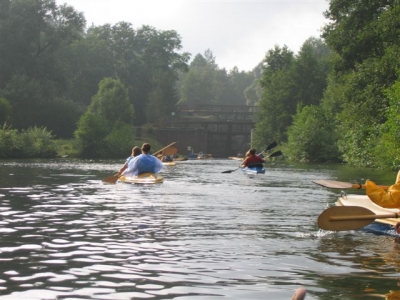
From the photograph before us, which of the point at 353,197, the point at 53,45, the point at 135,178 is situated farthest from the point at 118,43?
the point at 353,197

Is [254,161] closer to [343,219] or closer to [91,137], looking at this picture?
[343,219]

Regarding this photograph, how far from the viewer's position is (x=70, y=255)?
436 inches

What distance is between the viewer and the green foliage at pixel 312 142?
67.2 metres

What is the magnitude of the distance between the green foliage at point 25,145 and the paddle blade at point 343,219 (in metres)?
52.3

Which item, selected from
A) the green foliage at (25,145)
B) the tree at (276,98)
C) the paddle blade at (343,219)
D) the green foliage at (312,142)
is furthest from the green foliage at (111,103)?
the paddle blade at (343,219)

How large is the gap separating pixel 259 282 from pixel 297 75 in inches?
3059

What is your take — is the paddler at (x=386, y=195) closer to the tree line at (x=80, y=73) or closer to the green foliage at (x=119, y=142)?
the tree line at (x=80, y=73)

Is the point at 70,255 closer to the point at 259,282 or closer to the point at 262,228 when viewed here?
the point at 259,282

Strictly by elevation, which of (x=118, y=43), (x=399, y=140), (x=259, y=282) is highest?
(x=118, y=43)

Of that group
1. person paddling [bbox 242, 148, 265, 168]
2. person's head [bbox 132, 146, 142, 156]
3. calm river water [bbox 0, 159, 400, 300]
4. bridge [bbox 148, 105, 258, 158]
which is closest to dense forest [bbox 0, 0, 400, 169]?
bridge [bbox 148, 105, 258, 158]

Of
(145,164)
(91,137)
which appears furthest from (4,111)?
(145,164)

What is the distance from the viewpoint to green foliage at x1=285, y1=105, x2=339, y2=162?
67.2 meters

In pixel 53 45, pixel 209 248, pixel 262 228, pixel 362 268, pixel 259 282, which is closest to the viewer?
pixel 259 282

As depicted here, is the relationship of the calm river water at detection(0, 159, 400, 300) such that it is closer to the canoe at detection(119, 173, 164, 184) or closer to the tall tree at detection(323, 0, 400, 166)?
the canoe at detection(119, 173, 164, 184)
